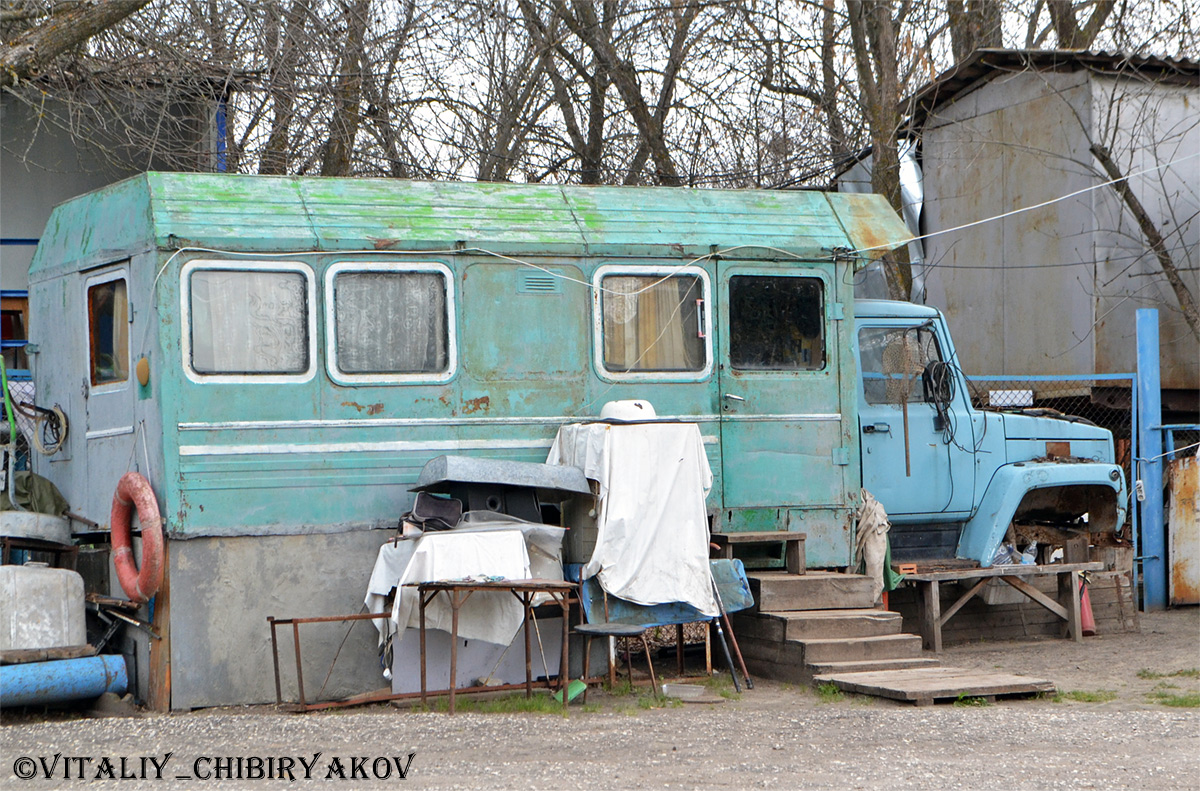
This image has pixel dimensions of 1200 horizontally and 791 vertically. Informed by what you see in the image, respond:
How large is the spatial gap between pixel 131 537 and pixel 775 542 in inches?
171

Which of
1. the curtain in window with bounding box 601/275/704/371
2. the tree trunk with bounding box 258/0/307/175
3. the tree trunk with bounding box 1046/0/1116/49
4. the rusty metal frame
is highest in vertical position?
the tree trunk with bounding box 1046/0/1116/49

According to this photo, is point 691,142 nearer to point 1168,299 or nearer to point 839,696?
point 1168,299

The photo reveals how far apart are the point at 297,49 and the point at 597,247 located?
518 cm

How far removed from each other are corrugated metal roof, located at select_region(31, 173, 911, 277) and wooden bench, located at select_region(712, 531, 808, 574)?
1.98 m

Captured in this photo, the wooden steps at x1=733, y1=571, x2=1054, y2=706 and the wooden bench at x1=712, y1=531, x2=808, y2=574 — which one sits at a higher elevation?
the wooden bench at x1=712, y1=531, x2=808, y2=574

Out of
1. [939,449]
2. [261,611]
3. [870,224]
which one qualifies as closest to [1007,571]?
[939,449]

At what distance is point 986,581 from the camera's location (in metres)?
10.4

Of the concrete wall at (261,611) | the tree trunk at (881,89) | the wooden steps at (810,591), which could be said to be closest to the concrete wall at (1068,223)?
the tree trunk at (881,89)

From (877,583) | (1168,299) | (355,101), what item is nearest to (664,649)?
(877,583)

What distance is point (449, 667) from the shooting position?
823cm

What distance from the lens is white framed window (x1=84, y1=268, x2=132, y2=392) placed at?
326 inches

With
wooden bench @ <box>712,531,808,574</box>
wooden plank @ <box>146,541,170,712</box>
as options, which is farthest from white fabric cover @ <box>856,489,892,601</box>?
wooden plank @ <box>146,541,170,712</box>

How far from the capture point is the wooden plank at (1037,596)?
10469 mm

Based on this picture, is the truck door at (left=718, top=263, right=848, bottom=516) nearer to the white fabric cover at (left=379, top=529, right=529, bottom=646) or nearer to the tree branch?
the white fabric cover at (left=379, top=529, right=529, bottom=646)
